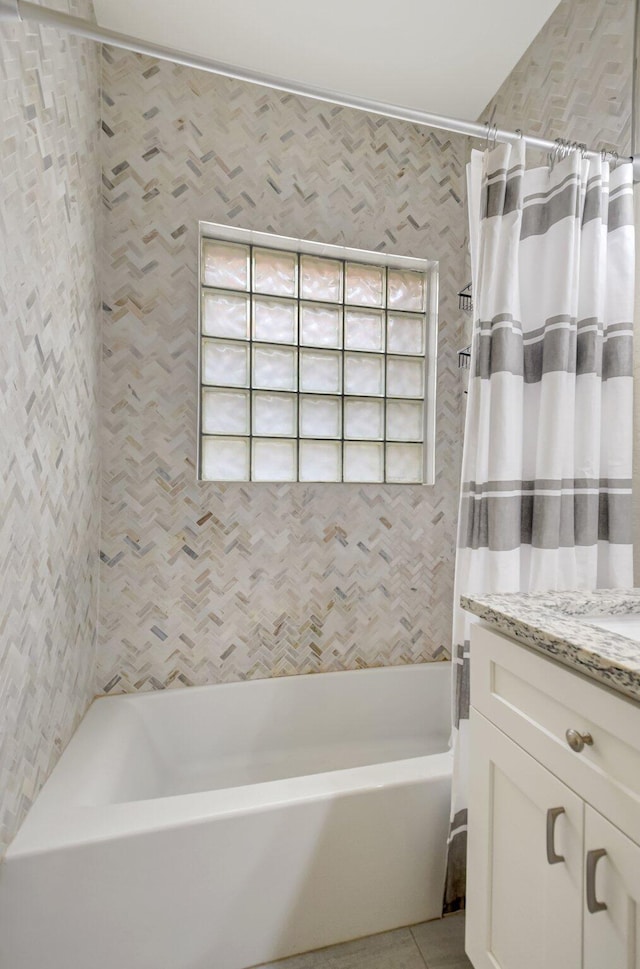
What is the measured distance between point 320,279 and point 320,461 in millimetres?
752

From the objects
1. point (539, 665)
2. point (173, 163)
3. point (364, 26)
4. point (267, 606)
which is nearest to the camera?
point (539, 665)

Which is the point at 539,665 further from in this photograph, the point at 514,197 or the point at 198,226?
the point at 198,226

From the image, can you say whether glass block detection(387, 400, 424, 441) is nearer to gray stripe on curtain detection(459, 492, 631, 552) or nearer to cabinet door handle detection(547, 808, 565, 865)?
gray stripe on curtain detection(459, 492, 631, 552)

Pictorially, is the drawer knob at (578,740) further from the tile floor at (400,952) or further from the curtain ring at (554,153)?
the curtain ring at (554,153)

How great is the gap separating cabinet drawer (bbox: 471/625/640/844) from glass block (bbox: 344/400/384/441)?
46.2 inches

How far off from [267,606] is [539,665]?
1.26 m

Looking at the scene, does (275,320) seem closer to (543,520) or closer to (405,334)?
(405,334)

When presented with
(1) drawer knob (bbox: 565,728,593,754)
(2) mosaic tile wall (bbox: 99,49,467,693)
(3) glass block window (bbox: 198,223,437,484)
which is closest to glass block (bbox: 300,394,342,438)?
(3) glass block window (bbox: 198,223,437,484)

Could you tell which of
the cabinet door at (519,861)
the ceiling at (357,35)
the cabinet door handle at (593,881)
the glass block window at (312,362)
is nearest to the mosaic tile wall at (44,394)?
the ceiling at (357,35)

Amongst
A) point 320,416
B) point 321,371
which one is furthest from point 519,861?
point 321,371

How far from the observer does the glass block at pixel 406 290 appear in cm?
202

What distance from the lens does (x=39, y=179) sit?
111cm

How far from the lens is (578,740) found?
0.65m

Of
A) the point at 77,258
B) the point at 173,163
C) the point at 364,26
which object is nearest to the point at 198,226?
the point at 173,163
